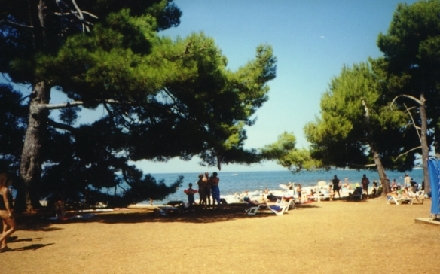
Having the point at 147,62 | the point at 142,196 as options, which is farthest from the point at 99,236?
the point at 147,62

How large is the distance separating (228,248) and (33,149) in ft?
29.4

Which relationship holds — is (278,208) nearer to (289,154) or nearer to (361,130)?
(289,154)

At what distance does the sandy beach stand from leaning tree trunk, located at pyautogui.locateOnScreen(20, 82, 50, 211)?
66.1 inches

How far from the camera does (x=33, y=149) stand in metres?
12.1

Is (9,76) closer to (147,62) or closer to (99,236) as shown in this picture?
(147,62)

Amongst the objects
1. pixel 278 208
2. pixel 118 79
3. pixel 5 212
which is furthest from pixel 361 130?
pixel 5 212

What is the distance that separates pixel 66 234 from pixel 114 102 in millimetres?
4530

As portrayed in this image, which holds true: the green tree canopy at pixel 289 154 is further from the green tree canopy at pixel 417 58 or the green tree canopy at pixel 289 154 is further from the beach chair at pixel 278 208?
the green tree canopy at pixel 417 58

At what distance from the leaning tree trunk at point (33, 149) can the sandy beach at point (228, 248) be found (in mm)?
1680

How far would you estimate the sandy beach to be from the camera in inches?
211

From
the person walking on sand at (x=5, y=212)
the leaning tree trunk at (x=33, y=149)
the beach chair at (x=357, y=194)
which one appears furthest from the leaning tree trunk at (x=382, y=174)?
the person walking on sand at (x=5, y=212)

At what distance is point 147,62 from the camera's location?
10.3 metres

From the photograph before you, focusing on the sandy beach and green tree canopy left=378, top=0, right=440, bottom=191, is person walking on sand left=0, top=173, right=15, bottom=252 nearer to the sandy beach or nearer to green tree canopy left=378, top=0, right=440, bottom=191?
the sandy beach

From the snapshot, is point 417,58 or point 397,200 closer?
point 397,200
